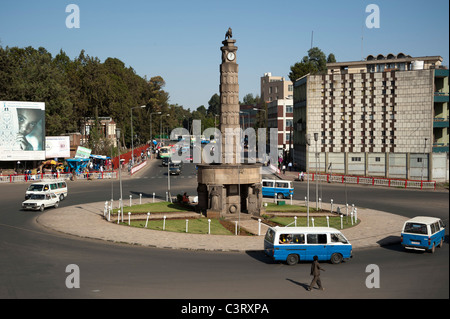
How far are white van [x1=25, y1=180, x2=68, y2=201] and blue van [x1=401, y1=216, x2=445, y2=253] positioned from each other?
1104 inches

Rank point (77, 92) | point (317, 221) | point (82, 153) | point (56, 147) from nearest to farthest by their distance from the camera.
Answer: point (317, 221), point (56, 147), point (82, 153), point (77, 92)

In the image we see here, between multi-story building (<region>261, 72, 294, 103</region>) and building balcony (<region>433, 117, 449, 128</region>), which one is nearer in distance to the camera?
building balcony (<region>433, 117, 449, 128</region>)

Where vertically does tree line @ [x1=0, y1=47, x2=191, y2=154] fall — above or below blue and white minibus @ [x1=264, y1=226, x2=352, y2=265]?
above

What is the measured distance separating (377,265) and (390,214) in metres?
15.9

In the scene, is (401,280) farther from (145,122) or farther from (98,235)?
(145,122)

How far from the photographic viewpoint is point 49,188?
40.0m

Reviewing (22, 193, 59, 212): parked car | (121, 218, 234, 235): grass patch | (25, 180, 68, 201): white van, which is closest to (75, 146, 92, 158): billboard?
(25, 180, 68, 201): white van

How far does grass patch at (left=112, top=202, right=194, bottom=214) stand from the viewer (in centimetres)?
3556

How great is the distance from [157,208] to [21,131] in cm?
3269

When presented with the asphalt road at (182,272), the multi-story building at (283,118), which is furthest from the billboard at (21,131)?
the multi-story building at (283,118)

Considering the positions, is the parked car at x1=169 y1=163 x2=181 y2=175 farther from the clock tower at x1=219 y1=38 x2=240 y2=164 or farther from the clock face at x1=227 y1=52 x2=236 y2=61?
the clock face at x1=227 y1=52 x2=236 y2=61

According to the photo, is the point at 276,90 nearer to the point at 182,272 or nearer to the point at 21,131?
the point at 21,131

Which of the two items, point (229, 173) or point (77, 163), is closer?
point (229, 173)

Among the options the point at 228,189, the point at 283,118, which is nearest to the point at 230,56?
the point at 228,189
